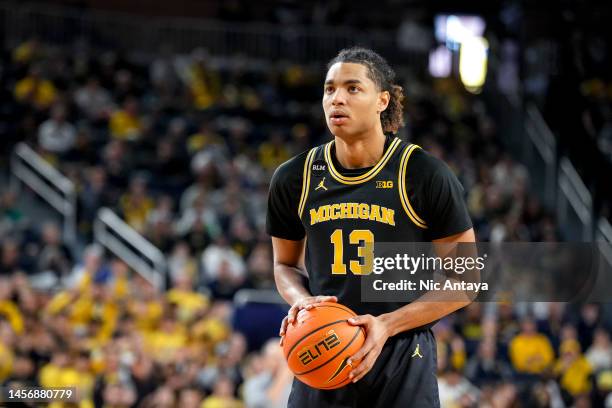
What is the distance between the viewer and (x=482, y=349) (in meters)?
11.4

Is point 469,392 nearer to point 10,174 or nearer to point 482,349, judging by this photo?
point 482,349

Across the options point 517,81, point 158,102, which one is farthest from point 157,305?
point 517,81

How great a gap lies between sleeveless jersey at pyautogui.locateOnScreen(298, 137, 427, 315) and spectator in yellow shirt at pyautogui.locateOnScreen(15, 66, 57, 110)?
11.8 m

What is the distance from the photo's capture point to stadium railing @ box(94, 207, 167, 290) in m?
12.9

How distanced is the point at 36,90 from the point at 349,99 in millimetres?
12435

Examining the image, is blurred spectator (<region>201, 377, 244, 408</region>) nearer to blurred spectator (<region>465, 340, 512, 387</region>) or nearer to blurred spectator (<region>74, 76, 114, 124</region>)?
blurred spectator (<region>465, 340, 512, 387</region>)

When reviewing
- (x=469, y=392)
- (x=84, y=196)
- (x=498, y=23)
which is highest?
(x=498, y=23)

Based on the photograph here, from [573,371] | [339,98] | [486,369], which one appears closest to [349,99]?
[339,98]

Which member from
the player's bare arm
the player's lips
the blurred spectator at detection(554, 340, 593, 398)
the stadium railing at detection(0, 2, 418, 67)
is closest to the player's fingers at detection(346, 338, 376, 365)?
the player's bare arm

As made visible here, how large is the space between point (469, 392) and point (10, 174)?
764cm

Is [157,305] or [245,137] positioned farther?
[245,137]

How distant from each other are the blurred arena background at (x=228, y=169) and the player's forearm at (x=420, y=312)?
4425 mm

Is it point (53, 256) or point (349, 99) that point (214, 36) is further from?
point (349, 99)

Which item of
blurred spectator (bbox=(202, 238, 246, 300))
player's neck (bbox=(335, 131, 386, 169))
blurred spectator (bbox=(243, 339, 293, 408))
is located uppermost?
player's neck (bbox=(335, 131, 386, 169))
